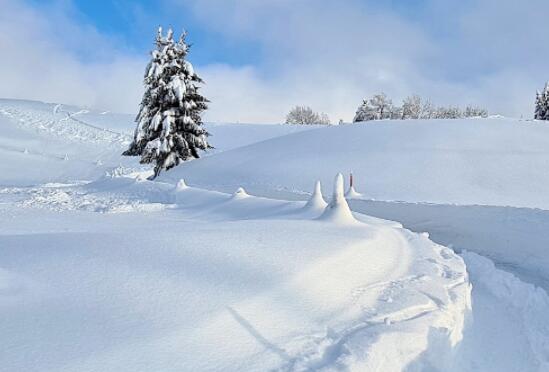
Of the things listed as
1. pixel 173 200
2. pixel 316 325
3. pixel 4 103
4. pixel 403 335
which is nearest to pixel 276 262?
pixel 316 325

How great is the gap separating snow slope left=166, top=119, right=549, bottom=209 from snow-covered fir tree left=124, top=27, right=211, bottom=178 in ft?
5.60

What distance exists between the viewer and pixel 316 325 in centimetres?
375

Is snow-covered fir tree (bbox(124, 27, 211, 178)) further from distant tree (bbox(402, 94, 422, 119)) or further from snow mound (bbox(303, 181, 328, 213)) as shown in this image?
distant tree (bbox(402, 94, 422, 119))

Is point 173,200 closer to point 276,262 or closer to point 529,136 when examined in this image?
point 276,262

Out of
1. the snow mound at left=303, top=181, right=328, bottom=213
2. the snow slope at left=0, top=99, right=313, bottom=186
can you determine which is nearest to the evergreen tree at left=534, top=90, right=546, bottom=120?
the snow slope at left=0, top=99, right=313, bottom=186

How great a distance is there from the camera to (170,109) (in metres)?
22.3

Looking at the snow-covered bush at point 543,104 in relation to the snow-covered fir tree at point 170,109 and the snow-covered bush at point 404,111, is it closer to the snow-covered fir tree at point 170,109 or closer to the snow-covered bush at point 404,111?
the snow-covered bush at point 404,111

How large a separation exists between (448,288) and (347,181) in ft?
34.4

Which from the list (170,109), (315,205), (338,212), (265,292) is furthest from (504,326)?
(170,109)

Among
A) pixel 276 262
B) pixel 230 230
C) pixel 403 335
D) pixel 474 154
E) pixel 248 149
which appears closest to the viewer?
pixel 403 335

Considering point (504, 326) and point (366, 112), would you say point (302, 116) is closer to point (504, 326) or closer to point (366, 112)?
point (366, 112)

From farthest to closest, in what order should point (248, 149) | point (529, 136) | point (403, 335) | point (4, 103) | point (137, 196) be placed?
point (4, 103), point (248, 149), point (529, 136), point (137, 196), point (403, 335)

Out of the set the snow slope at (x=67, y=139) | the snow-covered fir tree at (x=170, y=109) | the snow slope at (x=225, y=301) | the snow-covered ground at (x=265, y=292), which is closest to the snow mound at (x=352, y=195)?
the snow-covered ground at (x=265, y=292)

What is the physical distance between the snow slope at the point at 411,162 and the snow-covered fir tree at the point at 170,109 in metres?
1.71
